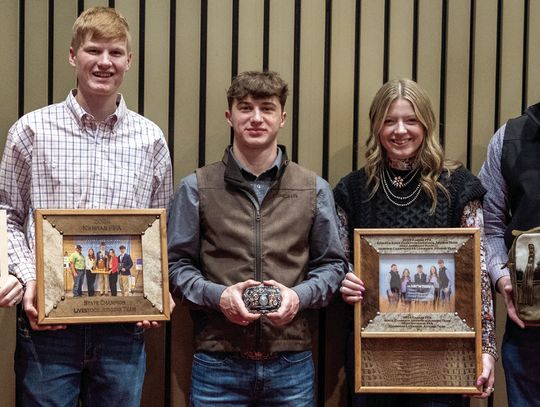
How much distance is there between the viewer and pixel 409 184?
8.91 feet

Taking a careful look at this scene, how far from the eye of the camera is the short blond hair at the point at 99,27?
2.48m

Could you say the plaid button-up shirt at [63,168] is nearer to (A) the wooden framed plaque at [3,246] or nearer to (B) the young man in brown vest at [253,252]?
(A) the wooden framed plaque at [3,246]

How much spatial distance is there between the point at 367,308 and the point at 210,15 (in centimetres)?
147

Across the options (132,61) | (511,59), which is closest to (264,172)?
(132,61)

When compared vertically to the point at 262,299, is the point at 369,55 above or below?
above

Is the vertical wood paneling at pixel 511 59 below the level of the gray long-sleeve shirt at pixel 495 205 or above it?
above

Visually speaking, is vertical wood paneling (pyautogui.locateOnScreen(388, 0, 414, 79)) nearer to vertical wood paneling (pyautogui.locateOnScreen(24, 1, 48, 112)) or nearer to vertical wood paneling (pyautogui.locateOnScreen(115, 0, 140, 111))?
vertical wood paneling (pyautogui.locateOnScreen(115, 0, 140, 111))

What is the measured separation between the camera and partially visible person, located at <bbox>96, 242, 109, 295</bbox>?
236 cm

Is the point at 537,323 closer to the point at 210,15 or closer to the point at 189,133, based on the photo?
the point at 189,133

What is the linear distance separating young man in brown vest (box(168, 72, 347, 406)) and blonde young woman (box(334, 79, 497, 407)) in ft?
0.61

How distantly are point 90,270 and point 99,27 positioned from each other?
0.87 meters

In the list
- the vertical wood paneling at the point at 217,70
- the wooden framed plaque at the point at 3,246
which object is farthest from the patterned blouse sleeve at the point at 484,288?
the wooden framed plaque at the point at 3,246

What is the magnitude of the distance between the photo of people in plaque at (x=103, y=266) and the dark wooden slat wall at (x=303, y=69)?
2.23ft

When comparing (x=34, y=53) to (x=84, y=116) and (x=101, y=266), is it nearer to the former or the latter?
(x=84, y=116)
